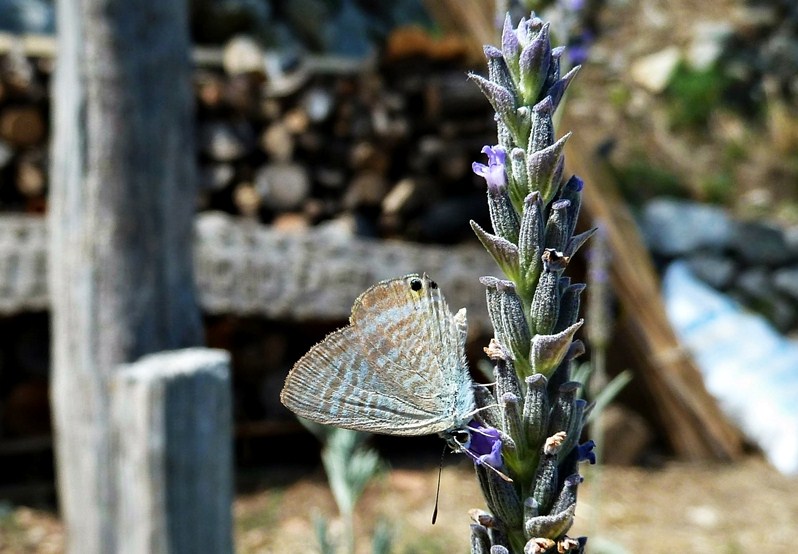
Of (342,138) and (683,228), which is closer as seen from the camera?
(342,138)

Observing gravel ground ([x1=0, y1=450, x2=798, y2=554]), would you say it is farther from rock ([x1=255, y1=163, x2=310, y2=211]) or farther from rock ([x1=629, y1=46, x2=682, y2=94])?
rock ([x1=629, y1=46, x2=682, y2=94])

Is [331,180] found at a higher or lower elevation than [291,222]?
higher

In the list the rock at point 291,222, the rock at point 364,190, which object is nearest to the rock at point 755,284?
the rock at point 364,190

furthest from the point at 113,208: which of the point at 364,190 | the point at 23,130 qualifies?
the point at 364,190

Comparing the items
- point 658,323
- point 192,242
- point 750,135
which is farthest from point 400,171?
point 750,135

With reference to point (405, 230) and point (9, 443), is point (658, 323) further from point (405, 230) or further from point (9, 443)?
point (9, 443)

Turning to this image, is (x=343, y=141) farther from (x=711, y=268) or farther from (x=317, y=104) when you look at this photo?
(x=711, y=268)
